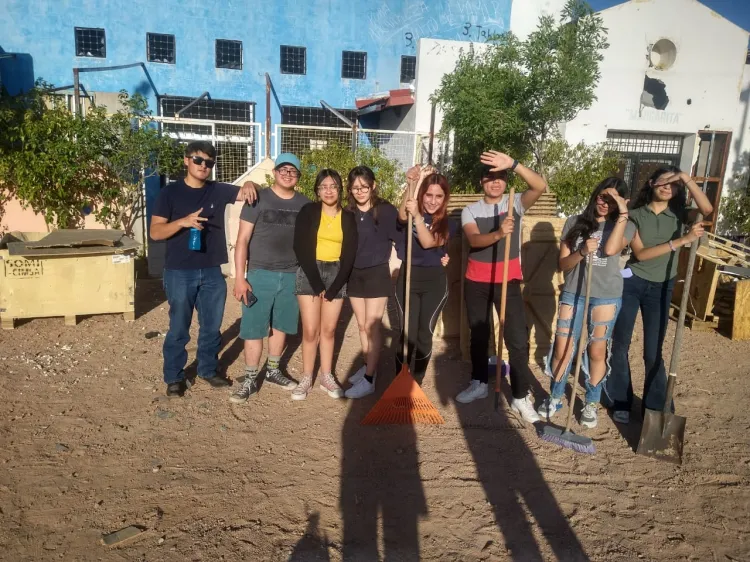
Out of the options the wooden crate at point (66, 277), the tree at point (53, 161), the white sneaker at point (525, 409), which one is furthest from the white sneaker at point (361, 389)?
the tree at point (53, 161)

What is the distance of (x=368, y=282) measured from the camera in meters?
4.31

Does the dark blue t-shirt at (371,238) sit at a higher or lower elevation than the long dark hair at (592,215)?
lower

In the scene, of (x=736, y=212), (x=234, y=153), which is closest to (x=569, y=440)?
(x=234, y=153)

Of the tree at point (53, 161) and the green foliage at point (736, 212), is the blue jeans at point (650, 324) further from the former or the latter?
the green foliage at point (736, 212)

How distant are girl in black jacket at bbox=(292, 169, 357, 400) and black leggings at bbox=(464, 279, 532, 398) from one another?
102 centimetres

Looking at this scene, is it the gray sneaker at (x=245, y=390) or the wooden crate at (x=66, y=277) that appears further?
the wooden crate at (x=66, y=277)

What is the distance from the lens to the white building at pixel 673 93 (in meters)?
12.4

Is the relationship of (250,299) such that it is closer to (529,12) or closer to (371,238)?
(371,238)

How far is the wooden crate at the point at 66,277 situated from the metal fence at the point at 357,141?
5175 mm

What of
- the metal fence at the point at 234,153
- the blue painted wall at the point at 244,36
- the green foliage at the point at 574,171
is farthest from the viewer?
the blue painted wall at the point at 244,36

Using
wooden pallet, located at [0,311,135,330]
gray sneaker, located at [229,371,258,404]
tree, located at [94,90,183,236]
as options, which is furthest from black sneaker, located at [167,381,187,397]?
tree, located at [94,90,183,236]

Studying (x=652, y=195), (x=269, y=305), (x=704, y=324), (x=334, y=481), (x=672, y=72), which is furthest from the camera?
(x=672, y=72)

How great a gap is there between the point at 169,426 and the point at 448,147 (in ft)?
34.8

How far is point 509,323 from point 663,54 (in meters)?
11.7
